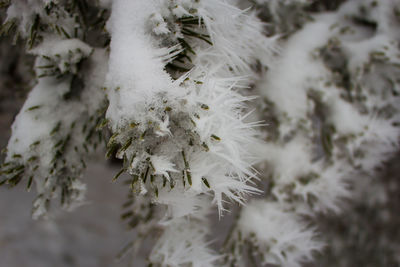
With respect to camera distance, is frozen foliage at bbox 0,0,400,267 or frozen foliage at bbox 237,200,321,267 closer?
frozen foliage at bbox 0,0,400,267

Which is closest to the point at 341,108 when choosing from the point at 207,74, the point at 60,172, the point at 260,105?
the point at 260,105

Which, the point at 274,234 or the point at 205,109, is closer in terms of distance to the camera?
the point at 205,109

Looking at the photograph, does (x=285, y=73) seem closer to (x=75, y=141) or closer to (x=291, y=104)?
(x=291, y=104)

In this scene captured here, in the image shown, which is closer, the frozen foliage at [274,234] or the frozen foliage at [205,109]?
the frozen foliage at [205,109]

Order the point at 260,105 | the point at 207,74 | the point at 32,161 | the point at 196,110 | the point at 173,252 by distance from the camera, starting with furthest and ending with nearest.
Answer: the point at 260,105, the point at 173,252, the point at 32,161, the point at 207,74, the point at 196,110

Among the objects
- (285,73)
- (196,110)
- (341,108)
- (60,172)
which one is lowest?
(341,108)

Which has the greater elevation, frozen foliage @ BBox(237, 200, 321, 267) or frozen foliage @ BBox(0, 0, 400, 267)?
frozen foliage @ BBox(0, 0, 400, 267)

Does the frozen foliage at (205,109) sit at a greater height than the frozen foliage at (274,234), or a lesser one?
greater

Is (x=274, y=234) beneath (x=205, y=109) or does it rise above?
beneath
